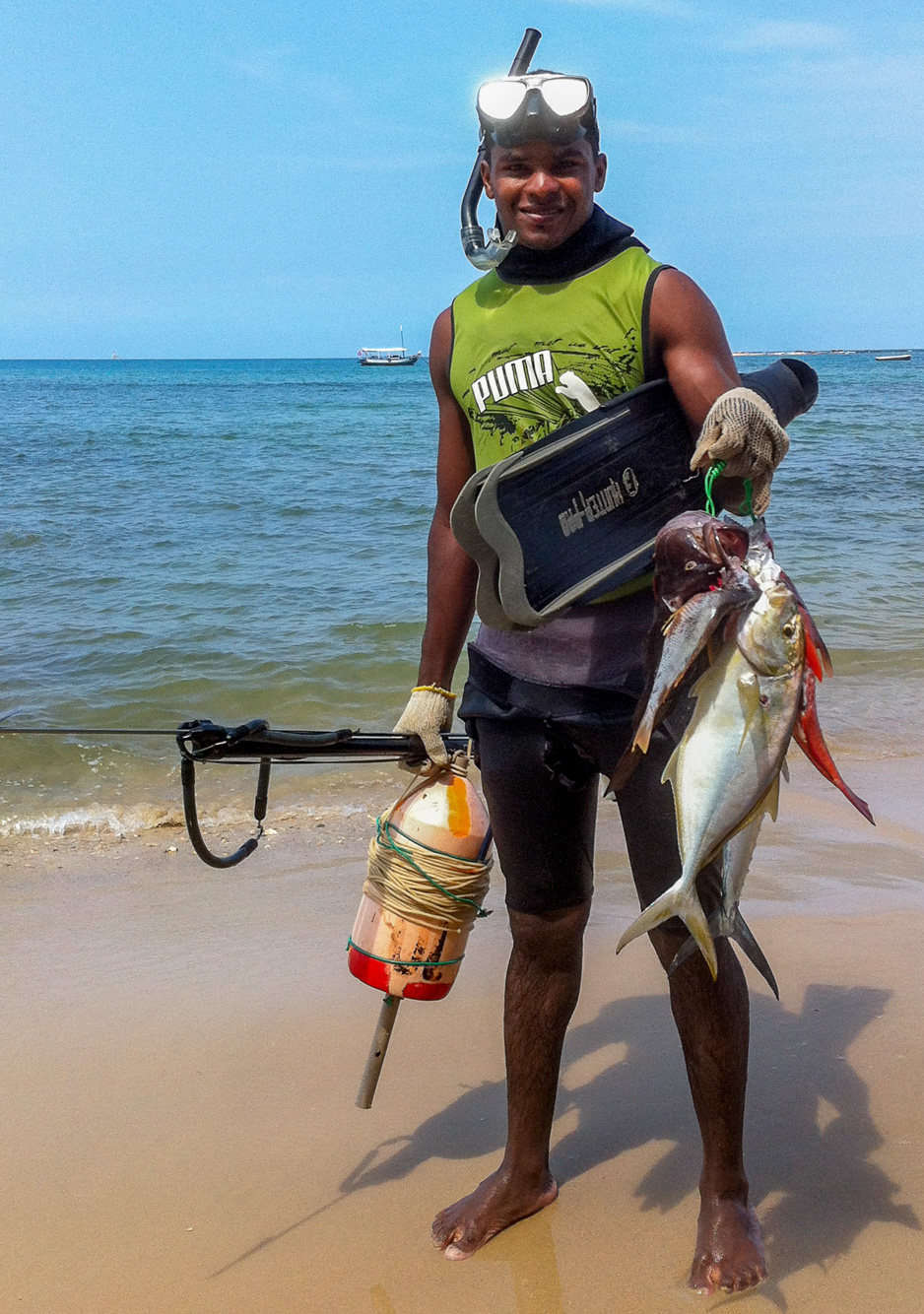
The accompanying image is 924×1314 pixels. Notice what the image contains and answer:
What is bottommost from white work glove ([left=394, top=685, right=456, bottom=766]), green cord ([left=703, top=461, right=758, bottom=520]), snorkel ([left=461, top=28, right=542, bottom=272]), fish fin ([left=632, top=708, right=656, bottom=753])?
white work glove ([left=394, top=685, right=456, bottom=766])

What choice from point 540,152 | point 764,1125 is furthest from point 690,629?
point 764,1125

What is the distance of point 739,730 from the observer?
1.84 metres

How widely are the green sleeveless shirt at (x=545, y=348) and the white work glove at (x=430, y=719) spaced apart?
1.79ft

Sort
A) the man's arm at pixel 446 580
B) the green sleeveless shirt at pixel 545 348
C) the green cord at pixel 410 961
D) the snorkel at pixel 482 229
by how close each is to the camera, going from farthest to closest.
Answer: the man's arm at pixel 446 580 → the green cord at pixel 410 961 → the snorkel at pixel 482 229 → the green sleeveless shirt at pixel 545 348

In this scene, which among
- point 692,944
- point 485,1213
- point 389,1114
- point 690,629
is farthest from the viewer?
point 389,1114

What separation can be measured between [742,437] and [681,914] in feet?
2.59

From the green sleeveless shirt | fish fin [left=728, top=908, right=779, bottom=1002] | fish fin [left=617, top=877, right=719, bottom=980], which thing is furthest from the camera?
the green sleeveless shirt

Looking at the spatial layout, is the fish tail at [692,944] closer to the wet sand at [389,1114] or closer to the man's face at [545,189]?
the wet sand at [389,1114]

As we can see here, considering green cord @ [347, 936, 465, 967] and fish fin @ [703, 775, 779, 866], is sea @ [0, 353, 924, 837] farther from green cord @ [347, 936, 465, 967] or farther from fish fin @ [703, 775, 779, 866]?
fish fin @ [703, 775, 779, 866]

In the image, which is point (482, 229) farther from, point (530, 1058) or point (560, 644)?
point (530, 1058)

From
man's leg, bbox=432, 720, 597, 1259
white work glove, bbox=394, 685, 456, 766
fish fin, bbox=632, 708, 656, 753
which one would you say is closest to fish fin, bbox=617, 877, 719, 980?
fish fin, bbox=632, 708, 656, 753

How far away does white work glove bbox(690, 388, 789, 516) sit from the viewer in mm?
1898

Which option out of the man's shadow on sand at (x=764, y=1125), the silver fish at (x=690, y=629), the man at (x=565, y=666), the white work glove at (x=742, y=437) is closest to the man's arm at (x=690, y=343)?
the man at (x=565, y=666)

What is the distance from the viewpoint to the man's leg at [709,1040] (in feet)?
7.68
